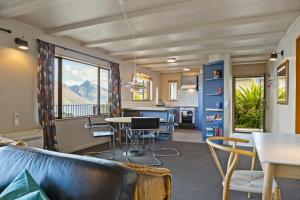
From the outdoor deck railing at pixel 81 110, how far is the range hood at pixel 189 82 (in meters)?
3.95

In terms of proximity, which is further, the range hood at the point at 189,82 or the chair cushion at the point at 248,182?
the range hood at the point at 189,82

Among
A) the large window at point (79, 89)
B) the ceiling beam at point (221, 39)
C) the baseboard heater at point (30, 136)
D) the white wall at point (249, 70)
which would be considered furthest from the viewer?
the white wall at point (249, 70)

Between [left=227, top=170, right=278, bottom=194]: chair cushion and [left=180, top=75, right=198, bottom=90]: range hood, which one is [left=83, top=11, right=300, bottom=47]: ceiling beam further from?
[left=180, top=75, right=198, bottom=90]: range hood

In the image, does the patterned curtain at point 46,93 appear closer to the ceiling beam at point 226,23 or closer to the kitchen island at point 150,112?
the ceiling beam at point 226,23

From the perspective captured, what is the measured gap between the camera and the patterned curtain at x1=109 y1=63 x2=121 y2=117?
18.9 feet

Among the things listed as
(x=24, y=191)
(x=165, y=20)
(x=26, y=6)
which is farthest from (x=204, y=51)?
(x=24, y=191)

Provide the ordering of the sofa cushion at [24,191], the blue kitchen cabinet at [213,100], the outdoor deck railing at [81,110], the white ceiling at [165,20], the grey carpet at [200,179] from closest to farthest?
the sofa cushion at [24,191] < the grey carpet at [200,179] < the white ceiling at [165,20] < the outdoor deck railing at [81,110] < the blue kitchen cabinet at [213,100]

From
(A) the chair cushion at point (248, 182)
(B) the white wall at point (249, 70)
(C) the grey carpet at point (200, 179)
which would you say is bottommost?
(C) the grey carpet at point (200, 179)

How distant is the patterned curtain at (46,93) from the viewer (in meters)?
3.83

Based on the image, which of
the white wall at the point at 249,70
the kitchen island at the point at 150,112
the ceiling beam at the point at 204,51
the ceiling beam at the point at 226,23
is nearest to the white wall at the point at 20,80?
the ceiling beam at the point at 226,23

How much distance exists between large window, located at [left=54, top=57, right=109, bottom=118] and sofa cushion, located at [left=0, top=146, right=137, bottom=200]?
3.35 meters

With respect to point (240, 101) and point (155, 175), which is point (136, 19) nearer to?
point (155, 175)

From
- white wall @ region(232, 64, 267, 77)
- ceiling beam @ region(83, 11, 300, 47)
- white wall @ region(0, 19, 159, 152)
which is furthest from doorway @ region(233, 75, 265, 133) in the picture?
white wall @ region(0, 19, 159, 152)

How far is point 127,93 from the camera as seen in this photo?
6.78 meters
